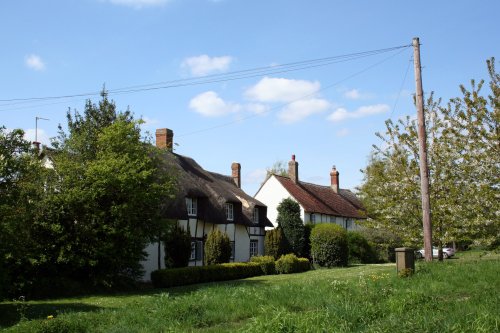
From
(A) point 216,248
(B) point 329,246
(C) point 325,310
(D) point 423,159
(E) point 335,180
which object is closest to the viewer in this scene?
(C) point 325,310

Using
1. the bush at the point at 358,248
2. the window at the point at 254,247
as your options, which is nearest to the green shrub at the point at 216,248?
the window at the point at 254,247

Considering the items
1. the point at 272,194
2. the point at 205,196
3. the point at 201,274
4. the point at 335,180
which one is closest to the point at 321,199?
the point at 272,194

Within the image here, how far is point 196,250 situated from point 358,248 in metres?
15.5

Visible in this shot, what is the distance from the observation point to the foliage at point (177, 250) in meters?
27.9

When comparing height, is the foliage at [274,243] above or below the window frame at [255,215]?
below

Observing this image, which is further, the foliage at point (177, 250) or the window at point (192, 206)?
the window at point (192, 206)

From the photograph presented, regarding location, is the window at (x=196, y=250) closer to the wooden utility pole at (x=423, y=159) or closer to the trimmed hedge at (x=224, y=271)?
the trimmed hedge at (x=224, y=271)

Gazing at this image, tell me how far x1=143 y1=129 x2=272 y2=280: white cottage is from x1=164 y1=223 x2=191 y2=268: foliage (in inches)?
22.1

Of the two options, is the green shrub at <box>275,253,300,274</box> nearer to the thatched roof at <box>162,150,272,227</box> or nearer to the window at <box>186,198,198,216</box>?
the thatched roof at <box>162,150,272,227</box>

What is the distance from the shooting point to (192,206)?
31672mm

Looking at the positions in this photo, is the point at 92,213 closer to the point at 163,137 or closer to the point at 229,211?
the point at 163,137

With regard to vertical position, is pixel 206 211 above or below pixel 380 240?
above

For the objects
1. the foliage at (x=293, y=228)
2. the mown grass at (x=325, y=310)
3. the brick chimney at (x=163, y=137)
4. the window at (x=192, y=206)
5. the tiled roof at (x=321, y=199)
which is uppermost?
the brick chimney at (x=163, y=137)

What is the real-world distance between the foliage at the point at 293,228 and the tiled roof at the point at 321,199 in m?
4.60
